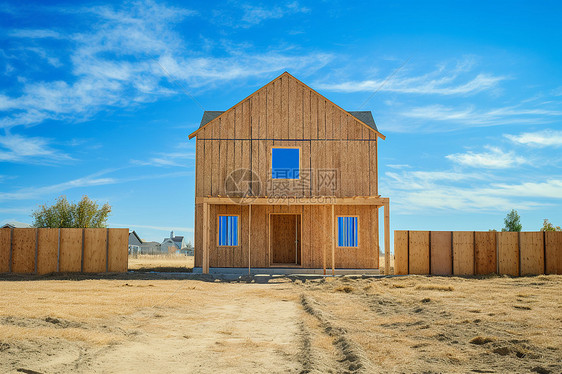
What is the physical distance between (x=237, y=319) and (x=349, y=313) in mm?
2363

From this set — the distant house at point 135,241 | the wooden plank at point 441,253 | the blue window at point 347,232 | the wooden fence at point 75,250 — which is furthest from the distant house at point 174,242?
the wooden plank at point 441,253

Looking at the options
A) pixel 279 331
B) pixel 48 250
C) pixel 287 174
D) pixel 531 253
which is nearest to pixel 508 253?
pixel 531 253

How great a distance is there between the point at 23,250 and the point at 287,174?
36.4ft

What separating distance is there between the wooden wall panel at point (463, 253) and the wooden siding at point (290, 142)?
3716 mm

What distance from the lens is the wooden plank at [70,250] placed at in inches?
746

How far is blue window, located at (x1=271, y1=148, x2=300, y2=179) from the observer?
1986 cm

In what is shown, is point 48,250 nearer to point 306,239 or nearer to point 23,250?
point 23,250

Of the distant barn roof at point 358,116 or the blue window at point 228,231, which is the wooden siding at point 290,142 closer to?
the blue window at point 228,231

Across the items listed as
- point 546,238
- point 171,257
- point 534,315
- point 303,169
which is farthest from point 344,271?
point 171,257

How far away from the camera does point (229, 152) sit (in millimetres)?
19984

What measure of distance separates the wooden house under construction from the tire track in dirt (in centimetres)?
1036

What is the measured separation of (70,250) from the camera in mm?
18953

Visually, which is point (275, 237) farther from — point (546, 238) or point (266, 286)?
point (546, 238)

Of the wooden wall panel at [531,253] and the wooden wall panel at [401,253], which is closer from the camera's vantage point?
the wooden wall panel at [401,253]
